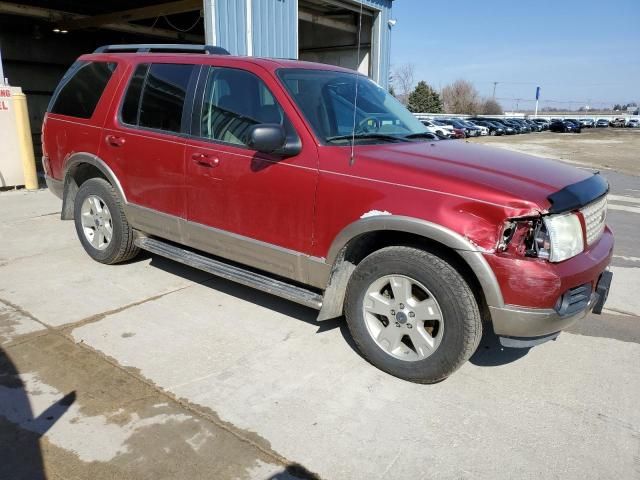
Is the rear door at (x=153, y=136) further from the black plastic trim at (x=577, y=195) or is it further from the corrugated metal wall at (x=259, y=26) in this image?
the corrugated metal wall at (x=259, y=26)

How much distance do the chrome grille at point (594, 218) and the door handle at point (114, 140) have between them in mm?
3758

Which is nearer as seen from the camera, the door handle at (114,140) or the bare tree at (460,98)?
the door handle at (114,140)

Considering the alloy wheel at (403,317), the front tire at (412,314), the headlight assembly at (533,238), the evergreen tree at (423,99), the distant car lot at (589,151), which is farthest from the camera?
the evergreen tree at (423,99)

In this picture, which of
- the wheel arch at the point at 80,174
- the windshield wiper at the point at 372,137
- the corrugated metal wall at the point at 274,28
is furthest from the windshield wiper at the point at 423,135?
the corrugated metal wall at the point at 274,28

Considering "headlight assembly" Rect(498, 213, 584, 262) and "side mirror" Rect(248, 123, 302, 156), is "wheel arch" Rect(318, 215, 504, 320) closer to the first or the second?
"headlight assembly" Rect(498, 213, 584, 262)

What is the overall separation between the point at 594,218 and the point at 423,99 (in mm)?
72765

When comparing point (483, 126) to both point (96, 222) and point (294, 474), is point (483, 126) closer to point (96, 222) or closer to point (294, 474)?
point (96, 222)

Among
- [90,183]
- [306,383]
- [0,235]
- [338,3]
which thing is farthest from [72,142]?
[338,3]

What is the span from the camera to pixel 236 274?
3949 millimetres

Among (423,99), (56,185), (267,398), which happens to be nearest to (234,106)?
(267,398)

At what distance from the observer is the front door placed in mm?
3504

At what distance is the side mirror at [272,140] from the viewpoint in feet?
10.8

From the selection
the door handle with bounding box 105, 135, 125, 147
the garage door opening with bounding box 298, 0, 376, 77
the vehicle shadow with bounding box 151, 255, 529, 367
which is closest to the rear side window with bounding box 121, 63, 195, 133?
the door handle with bounding box 105, 135, 125, 147

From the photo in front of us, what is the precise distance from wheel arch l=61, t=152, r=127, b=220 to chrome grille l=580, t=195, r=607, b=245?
3.78m
